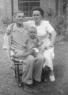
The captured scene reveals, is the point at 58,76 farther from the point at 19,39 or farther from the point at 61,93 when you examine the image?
the point at 19,39

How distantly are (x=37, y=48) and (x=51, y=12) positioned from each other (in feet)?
35.7

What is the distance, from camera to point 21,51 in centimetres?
515

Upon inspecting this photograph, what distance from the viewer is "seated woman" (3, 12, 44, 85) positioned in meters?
4.86

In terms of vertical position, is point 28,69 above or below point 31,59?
below

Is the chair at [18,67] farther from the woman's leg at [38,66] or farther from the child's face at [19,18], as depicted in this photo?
the child's face at [19,18]

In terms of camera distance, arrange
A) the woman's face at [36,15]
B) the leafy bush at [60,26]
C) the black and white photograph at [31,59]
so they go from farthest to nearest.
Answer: the leafy bush at [60,26] → the woman's face at [36,15] → the black and white photograph at [31,59]

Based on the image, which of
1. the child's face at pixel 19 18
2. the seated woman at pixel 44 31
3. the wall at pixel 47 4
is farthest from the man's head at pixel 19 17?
the wall at pixel 47 4

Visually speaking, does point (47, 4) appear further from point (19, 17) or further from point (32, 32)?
point (32, 32)

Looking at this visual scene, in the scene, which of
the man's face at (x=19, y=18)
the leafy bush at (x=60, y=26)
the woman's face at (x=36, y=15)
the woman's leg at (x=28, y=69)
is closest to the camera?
the woman's leg at (x=28, y=69)

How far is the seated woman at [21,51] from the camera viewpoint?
4.86m

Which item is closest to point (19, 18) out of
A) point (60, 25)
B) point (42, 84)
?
point (42, 84)

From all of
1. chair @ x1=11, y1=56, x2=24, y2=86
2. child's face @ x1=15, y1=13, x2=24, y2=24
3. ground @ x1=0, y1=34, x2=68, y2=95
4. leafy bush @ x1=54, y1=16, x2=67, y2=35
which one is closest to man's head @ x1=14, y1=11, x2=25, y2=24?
child's face @ x1=15, y1=13, x2=24, y2=24

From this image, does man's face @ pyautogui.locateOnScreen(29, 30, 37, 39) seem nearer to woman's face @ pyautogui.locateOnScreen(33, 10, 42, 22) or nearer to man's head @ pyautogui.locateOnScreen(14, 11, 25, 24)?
man's head @ pyautogui.locateOnScreen(14, 11, 25, 24)

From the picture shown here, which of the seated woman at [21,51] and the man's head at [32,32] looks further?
the man's head at [32,32]
